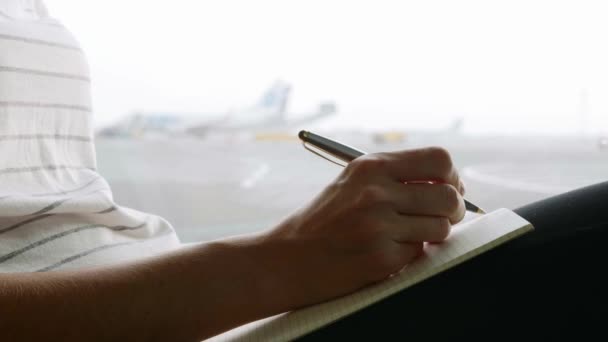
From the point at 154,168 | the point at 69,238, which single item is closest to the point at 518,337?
the point at 69,238

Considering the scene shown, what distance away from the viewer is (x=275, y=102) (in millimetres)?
8688

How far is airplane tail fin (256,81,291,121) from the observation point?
8227mm

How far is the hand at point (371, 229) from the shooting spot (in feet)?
A: 0.98

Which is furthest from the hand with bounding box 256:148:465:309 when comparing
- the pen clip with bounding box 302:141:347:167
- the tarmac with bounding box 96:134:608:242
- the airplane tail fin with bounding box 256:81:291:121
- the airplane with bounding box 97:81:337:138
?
the airplane with bounding box 97:81:337:138

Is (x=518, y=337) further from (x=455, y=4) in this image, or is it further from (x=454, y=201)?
(x=455, y=4)

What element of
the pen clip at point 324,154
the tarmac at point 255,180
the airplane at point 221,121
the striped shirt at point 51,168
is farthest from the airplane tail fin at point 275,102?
the pen clip at point 324,154

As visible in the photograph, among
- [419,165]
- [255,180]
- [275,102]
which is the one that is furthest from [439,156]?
[275,102]

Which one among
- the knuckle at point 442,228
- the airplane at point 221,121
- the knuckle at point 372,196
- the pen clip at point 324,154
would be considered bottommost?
the airplane at point 221,121

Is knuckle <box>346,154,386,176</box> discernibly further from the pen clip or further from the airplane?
the airplane

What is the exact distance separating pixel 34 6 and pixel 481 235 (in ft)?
1.71

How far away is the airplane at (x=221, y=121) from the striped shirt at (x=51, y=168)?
7.63 m

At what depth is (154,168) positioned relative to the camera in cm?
310

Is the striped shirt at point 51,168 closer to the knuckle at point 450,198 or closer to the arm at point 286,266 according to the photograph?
the arm at point 286,266

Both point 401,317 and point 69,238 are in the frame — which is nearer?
point 401,317
